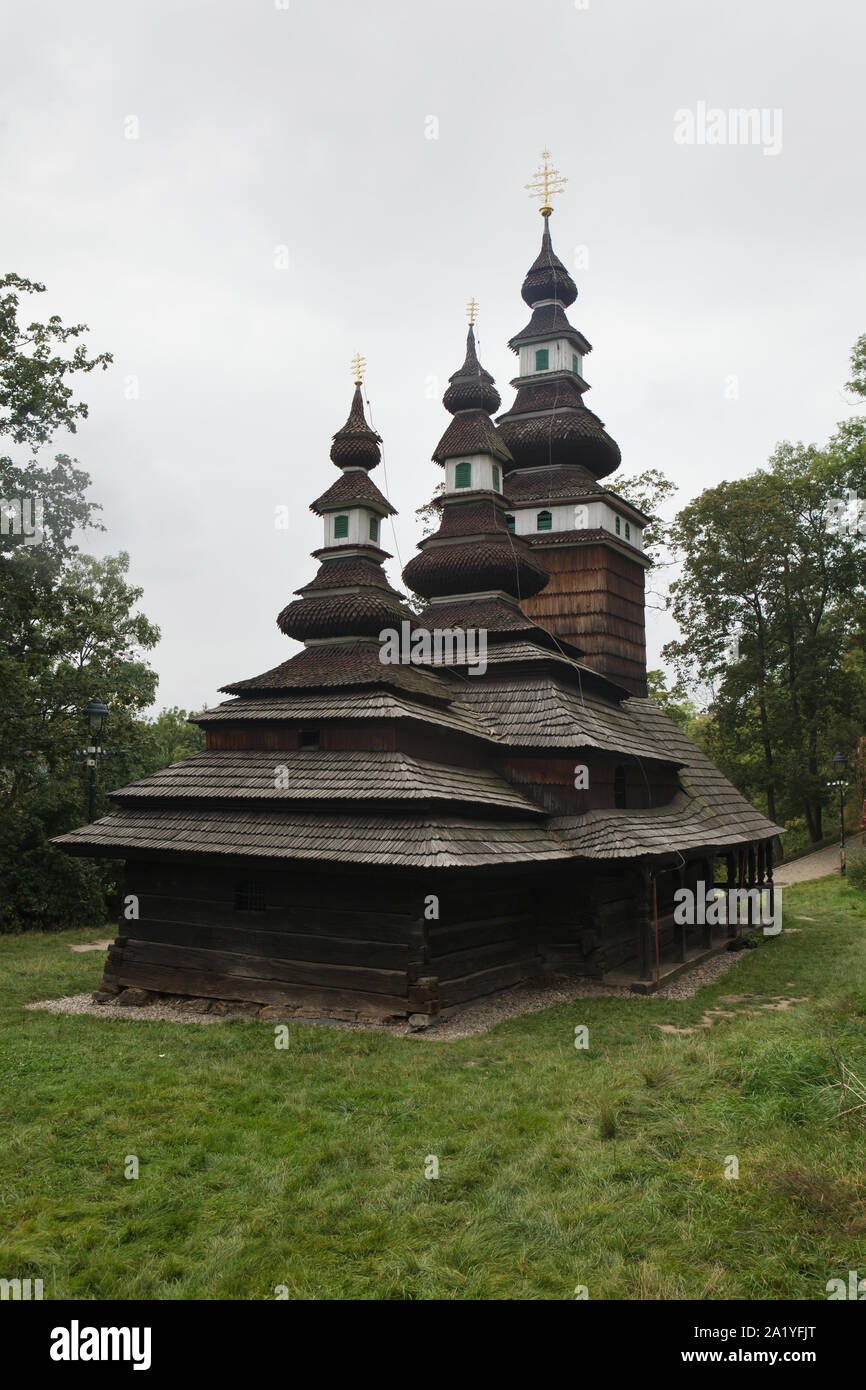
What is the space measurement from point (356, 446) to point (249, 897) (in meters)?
8.34

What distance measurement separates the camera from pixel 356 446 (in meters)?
16.8

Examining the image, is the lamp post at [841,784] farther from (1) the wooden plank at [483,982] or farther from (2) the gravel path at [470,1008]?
(1) the wooden plank at [483,982]

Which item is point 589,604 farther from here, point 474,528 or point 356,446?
point 356,446

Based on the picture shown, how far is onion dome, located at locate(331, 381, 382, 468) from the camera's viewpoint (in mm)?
16812

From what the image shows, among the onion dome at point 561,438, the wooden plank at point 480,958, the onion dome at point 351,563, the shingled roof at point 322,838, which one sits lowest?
the wooden plank at point 480,958

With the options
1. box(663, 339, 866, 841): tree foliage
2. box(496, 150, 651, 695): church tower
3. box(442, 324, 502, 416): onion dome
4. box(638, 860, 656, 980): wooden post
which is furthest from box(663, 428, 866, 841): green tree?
box(638, 860, 656, 980): wooden post

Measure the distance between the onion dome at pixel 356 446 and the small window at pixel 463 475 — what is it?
2.62 meters

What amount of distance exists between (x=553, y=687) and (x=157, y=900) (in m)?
7.48

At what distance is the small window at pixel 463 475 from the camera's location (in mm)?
19000

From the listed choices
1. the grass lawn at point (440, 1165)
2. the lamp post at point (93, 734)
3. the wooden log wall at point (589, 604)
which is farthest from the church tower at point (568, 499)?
the grass lawn at point (440, 1165)

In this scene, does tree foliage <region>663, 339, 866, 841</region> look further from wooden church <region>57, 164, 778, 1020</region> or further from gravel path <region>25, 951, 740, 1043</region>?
gravel path <region>25, 951, 740, 1043</region>
